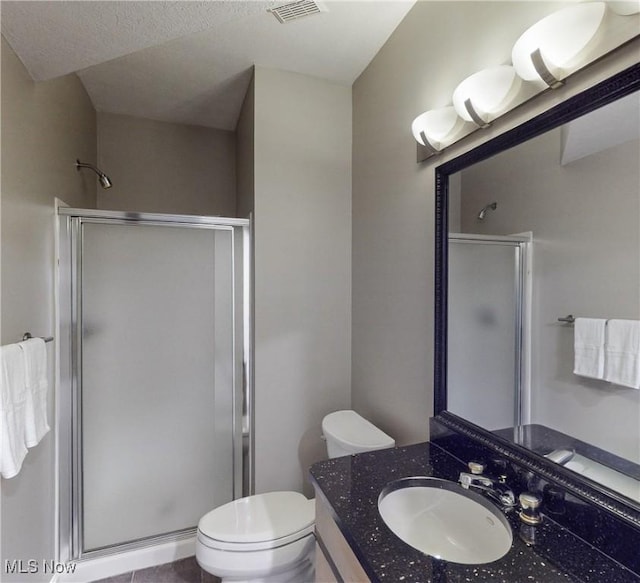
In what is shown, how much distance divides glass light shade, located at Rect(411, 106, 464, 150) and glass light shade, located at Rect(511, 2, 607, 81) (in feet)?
1.05

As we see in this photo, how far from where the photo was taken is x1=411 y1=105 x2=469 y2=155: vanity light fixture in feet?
4.06

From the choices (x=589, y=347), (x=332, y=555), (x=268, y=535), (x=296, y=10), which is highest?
(x=296, y=10)

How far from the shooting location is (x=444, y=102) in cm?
133

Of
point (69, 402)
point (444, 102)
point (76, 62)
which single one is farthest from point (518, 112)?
point (69, 402)

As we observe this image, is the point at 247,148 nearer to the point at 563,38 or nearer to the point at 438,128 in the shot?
the point at 438,128

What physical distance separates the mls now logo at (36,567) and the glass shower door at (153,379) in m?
0.09

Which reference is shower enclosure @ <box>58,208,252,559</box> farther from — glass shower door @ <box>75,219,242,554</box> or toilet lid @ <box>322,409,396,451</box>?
toilet lid @ <box>322,409,396,451</box>

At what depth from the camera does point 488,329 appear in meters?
1.17

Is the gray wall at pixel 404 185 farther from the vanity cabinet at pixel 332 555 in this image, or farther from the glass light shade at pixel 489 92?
the vanity cabinet at pixel 332 555

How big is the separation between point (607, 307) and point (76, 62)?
188 cm

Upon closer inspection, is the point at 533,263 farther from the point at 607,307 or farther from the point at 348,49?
the point at 348,49

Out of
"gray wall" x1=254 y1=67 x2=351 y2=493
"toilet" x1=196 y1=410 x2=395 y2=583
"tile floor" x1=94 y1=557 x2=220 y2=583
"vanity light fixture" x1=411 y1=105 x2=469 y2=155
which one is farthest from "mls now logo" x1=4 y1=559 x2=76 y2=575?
"vanity light fixture" x1=411 y1=105 x2=469 y2=155

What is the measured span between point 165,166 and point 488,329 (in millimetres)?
2675

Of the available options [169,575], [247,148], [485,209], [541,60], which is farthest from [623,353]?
[169,575]
